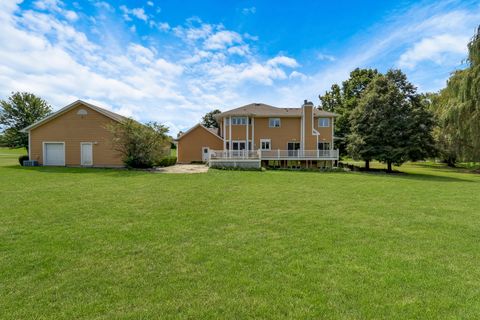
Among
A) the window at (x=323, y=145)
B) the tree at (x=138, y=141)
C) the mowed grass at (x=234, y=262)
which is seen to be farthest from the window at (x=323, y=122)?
the mowed grass at (x=234, y=262)

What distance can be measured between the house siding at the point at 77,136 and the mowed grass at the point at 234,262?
14201 millimetres

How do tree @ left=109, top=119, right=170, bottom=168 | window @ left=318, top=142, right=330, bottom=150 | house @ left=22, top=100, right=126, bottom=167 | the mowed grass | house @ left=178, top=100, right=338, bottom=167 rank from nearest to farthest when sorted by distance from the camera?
the mowed grass, tree @ left=109, top=119, right=170, bottom=168, house @ left=22, top=100, right=126, bottom=167, house @ left=178, top=100, right=338, bottom=167, window @ left=318, top=142, right=330, bottom=150

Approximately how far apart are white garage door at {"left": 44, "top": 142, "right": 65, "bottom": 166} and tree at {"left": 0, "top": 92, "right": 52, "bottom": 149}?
264 inches

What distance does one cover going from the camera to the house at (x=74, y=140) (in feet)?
68.3

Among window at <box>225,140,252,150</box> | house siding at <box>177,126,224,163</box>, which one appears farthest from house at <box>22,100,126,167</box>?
window at <box>225,140,252,150</box>

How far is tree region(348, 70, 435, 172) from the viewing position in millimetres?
21422

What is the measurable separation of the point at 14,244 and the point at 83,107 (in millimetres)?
19373

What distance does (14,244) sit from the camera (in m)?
4.43

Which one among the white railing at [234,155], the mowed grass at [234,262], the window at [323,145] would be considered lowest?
the mowed grass at [234,262]

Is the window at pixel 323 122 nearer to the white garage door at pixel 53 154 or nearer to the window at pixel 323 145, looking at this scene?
the window at pixel 323 145

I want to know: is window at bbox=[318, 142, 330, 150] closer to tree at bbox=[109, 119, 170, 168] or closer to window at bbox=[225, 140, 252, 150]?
window at bbox=[225, 140, 252, 150]

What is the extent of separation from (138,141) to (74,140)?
265 inches

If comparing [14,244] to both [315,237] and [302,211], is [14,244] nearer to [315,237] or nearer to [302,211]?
[315,237]

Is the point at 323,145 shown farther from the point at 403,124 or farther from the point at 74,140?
the point at 74,140
